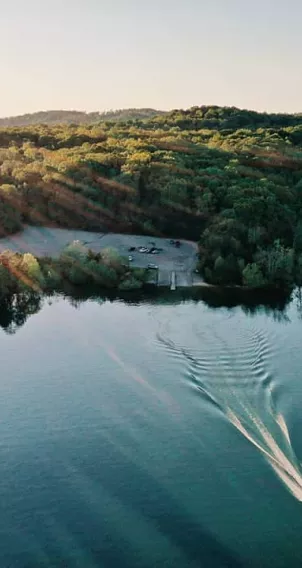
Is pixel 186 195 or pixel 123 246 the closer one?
pixel 123 246

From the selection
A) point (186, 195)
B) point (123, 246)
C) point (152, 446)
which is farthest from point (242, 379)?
point (186, 195)

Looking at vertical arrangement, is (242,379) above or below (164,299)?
above

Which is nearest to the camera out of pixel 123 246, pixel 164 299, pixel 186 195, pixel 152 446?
pixel 152 446

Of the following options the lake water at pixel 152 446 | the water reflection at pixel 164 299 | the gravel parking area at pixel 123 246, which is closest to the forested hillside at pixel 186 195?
the gravel parking area at pixel 123 246

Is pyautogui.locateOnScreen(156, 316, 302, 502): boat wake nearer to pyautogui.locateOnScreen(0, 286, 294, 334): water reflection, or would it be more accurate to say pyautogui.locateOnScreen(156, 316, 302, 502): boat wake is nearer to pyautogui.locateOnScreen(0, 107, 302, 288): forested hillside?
pyautogui.locateOnScreen(0, 286, 294, 334): water reflection

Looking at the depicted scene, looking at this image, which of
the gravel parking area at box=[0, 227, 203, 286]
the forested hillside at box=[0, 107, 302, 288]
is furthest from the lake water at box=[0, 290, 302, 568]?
the gravel parking area at box=[0, 227, 203, 286]

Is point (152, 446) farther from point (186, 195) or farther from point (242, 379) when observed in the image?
point (186, 195)

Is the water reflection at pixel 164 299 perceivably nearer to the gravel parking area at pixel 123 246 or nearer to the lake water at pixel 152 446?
the gravel parking area at pixel 123 246
